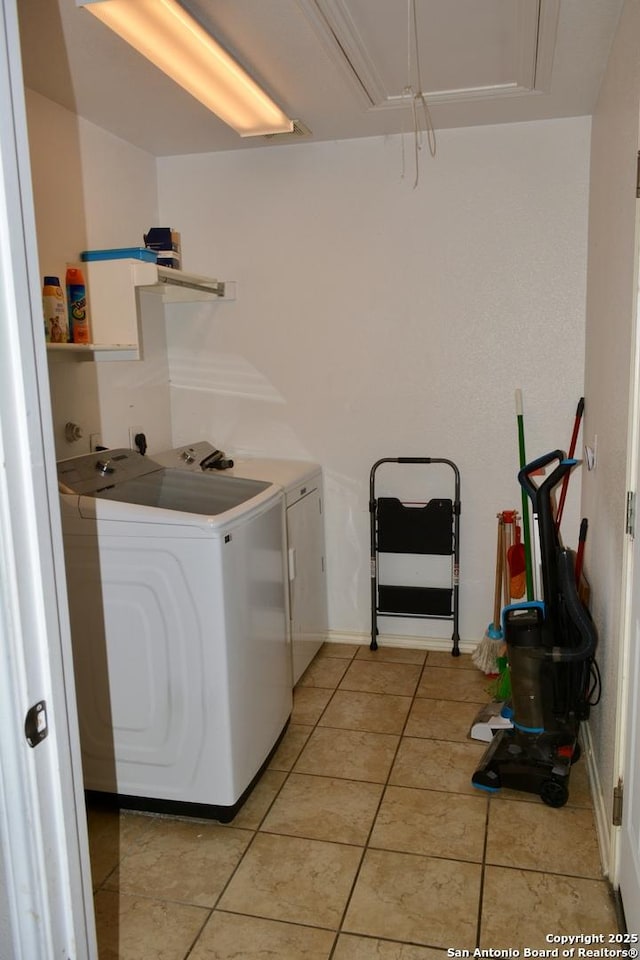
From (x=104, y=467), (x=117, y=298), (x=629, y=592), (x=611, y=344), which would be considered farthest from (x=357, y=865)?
(x=117, y=298)

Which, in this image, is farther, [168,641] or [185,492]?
[185,492]

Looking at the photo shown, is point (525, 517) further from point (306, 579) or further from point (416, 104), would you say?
point (416, 104)

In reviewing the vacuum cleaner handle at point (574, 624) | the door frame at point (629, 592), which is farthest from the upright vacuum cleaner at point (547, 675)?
the door frame at point (629, 592)

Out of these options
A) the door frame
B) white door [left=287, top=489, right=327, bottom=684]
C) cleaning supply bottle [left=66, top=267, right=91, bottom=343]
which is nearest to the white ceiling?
cleaning supply bottle [left=66, top=267, right=91, bottom=343]

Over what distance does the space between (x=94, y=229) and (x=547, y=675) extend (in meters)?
2.47

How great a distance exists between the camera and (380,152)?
330cm

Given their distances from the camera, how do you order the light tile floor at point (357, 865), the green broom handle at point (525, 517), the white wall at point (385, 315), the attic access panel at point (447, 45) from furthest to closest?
1. the white wall at point (385, 315)
2. the green broom handle at point (525, 517)
3. the attic access panel at point (447, 45)
4. the light tile floor at point (357, 865)

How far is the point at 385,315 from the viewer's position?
3.42 meters

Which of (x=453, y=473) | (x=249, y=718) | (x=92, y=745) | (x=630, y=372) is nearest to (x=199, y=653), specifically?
(x=249, y=718)

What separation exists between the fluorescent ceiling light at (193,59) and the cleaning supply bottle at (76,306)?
762mm

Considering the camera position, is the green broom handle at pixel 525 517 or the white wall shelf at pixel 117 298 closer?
the white wall shelf at pixel 117 298

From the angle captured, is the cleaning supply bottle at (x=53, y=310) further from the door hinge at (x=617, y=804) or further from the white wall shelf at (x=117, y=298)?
the door hinge at (x=617, y=804)

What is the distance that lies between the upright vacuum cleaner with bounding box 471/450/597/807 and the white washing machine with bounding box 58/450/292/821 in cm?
84

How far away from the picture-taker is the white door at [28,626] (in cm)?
86
